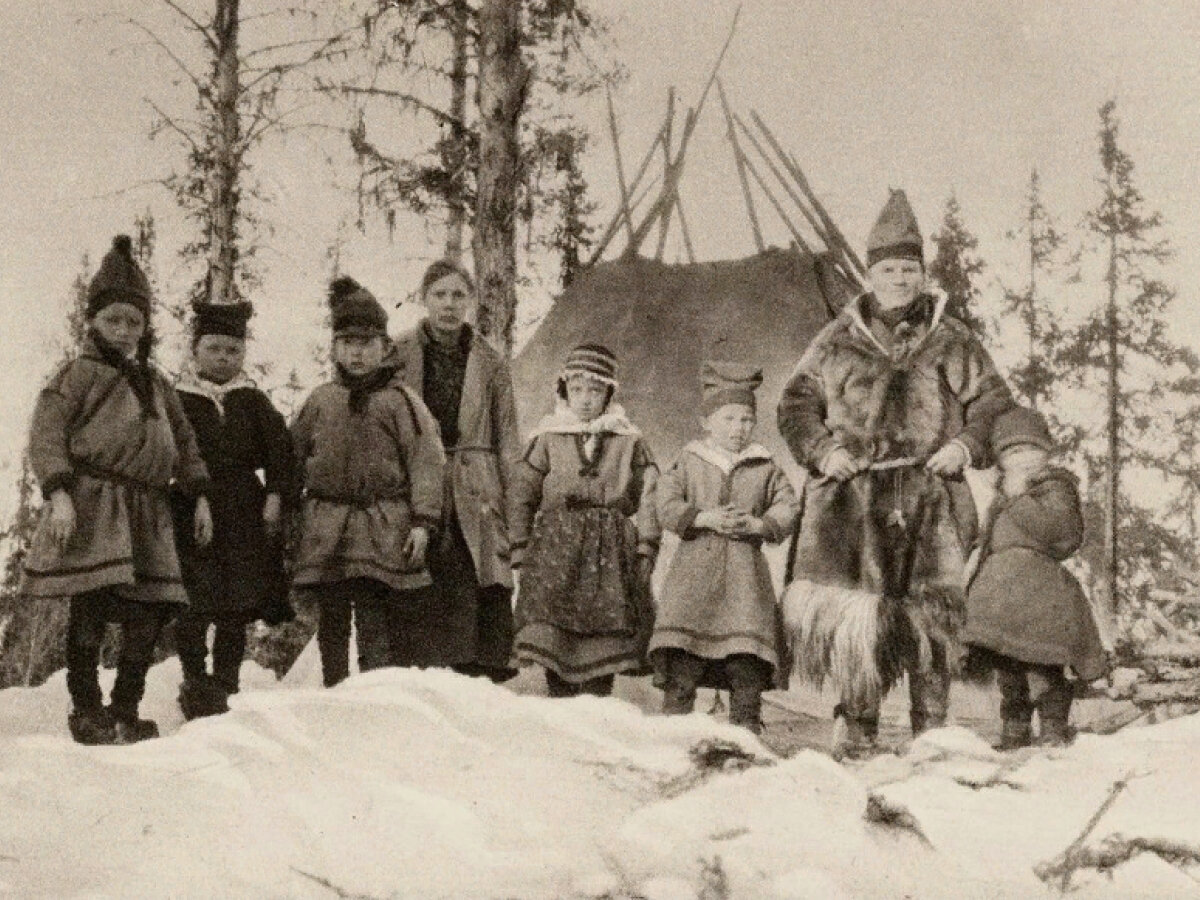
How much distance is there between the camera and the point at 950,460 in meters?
4.31

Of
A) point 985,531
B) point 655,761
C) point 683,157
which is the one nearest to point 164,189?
point 683,157

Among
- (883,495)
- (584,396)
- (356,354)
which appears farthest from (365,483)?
(883,495)

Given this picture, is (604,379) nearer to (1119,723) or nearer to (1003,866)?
(1119,723)

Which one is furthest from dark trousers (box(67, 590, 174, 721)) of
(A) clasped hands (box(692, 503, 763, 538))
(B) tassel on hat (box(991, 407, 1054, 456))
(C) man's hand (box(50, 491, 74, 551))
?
(B) tassel on hat (box(991, 407, 1054, 456))

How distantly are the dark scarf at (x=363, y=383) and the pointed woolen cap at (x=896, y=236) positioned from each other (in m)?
1.69

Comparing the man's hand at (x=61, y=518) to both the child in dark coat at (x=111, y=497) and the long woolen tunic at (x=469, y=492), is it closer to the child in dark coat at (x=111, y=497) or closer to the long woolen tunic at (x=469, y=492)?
the child in dark coat at (x=111, y=497)

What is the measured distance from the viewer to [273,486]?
4.69 metres

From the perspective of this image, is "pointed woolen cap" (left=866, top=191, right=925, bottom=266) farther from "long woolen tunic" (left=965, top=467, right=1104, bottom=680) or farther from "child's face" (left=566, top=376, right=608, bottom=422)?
"child's face" (left=566, top=376, right=608, bottom=422)

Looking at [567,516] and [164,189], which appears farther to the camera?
[164,189]

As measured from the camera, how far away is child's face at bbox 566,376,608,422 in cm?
483

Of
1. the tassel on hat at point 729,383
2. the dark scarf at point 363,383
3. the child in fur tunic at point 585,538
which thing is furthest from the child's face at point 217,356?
the tassel on hat at point 729,383

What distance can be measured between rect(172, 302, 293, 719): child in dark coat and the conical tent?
2.41 metres

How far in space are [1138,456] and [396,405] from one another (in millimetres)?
8030

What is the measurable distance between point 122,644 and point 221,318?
1212 mm
